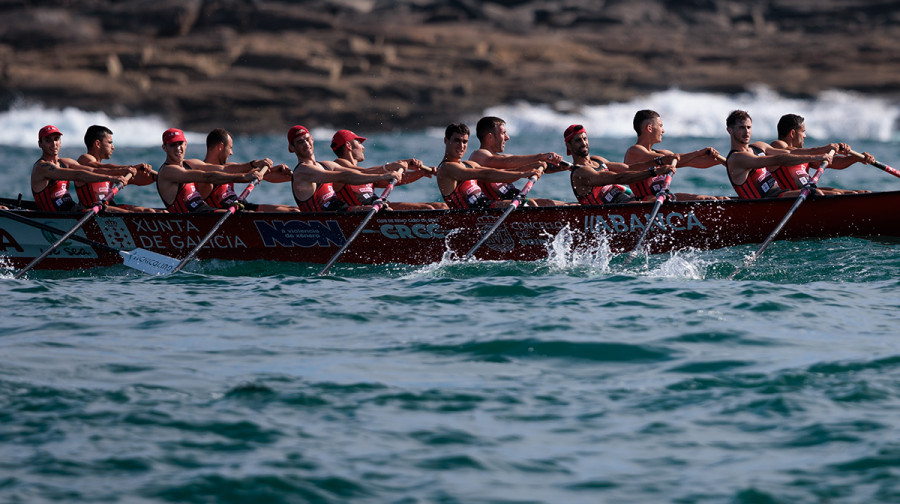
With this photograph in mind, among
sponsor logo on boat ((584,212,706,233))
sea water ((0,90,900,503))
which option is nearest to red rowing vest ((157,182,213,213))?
sea water ((0,90,900,503))

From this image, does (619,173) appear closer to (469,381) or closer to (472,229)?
(472,229)

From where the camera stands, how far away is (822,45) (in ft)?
166

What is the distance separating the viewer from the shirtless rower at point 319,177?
12.0 metres

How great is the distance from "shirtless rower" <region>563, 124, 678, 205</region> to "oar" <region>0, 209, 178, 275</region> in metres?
4.32

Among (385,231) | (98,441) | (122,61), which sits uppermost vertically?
(122,61)

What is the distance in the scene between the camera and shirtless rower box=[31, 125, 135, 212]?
12469mm

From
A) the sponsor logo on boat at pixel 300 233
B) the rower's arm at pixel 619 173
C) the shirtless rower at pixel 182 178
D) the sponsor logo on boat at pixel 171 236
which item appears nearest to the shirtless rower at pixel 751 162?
the rower's arm at pixel 619 173

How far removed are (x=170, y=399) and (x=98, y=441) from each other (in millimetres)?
718

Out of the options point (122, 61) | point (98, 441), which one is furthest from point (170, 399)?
point (122, 61)

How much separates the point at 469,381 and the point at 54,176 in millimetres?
7210

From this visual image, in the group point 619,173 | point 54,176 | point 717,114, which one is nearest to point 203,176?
point 54,176

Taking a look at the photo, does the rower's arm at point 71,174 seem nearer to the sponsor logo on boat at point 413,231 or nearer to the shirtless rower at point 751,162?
the sponsor logo on boat at point 413,231

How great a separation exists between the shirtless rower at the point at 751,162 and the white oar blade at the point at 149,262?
19.6 feet

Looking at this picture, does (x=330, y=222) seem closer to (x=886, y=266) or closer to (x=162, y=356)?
(x=162, y=356)
